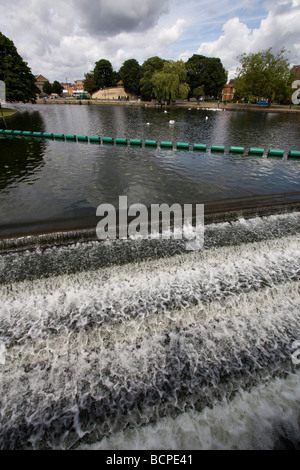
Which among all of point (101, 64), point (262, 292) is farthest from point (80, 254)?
point (101, 64)

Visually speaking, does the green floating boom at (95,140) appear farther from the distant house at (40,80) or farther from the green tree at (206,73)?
the distant house at (40,80)

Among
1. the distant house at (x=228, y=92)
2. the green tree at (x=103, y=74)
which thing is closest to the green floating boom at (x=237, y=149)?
the distant house at (x=228, y=92)

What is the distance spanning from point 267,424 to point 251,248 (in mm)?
5238

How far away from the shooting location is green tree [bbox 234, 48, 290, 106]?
63.4 metres

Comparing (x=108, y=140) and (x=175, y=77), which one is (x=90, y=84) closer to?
(x=175, y=77)

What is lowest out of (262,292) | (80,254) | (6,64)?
(262,292)

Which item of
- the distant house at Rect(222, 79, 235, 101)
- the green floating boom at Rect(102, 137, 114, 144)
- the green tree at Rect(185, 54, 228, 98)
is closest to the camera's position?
the green floating boom at Rect(102, 137, 114, 144)

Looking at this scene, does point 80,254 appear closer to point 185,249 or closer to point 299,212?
point 185,249

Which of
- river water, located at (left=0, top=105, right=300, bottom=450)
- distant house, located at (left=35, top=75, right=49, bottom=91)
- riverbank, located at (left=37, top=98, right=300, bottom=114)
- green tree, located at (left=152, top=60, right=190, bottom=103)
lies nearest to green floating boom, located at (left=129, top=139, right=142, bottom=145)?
river water, located at (left=0, top=105, right=300, bottom=450)

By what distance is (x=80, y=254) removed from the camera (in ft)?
25.0

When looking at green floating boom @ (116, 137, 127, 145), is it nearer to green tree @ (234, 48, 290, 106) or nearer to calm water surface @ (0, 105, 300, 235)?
calm water surface @ (0, 105, 300, 235)

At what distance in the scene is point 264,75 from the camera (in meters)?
65.3

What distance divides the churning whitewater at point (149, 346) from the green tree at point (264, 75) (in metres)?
78.6
